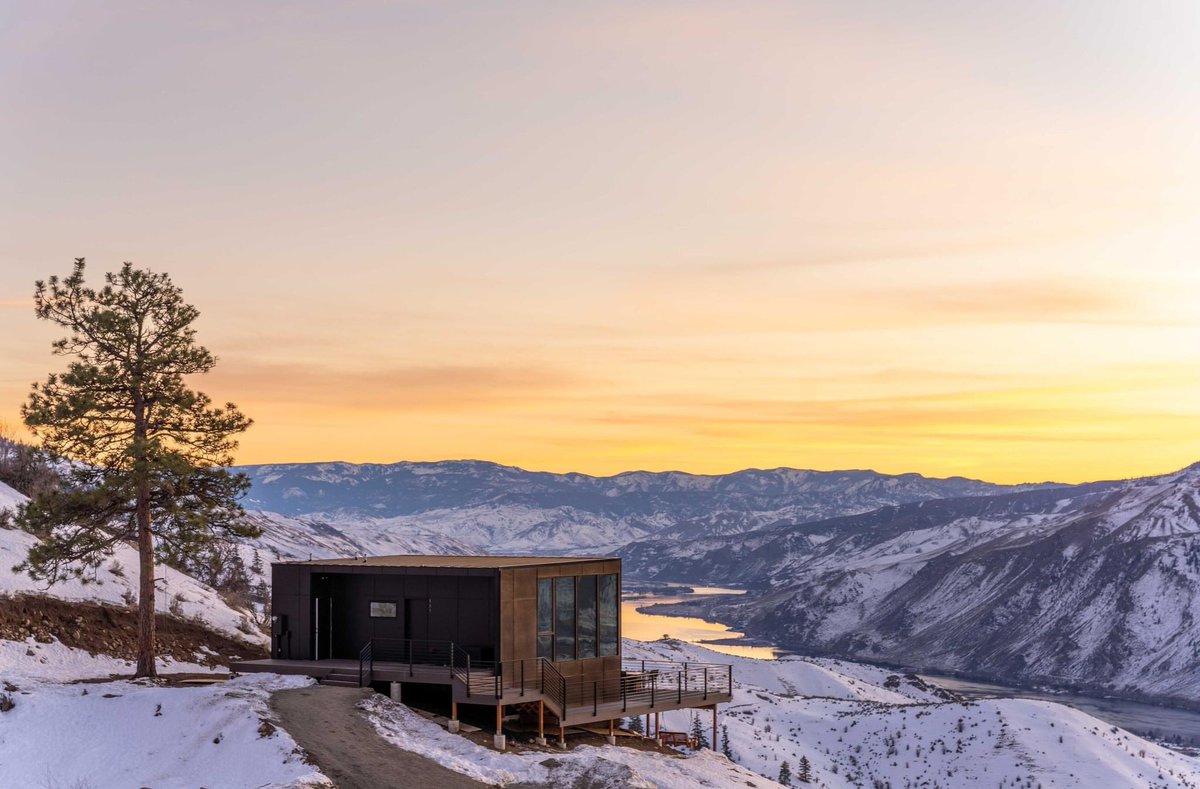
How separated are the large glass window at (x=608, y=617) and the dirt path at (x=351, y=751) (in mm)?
9862

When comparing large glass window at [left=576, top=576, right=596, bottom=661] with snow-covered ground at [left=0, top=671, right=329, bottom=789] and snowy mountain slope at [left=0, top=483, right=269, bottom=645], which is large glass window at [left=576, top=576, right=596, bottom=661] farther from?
snowy mountain slope at [left=0, top=483, right=269, bottom=645]

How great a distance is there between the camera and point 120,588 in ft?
144

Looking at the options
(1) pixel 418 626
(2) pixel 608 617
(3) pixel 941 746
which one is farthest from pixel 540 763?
(3) pixel 941 746

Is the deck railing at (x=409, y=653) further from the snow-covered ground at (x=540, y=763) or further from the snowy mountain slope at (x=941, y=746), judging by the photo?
the snowy mountain slope at (x=941, y=746)

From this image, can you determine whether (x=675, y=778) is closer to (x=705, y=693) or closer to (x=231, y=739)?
(x=705, y=693)

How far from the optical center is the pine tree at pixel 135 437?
118ft

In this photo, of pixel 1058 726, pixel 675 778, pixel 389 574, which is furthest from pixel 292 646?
pixel 1058 726

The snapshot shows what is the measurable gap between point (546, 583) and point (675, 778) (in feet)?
25.0

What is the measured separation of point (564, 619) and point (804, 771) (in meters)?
40.3

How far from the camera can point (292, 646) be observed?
40250 mm

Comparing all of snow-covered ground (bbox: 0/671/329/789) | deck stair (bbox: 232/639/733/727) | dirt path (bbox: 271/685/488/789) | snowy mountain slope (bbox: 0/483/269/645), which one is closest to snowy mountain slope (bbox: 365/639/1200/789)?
deck stair (bbox: 232/639/733/727)

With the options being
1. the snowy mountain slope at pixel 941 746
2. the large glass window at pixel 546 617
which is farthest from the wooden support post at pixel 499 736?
the snowy mountain slope at pixel 941 746

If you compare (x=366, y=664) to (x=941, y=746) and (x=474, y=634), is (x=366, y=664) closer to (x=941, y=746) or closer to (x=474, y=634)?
(x=474, y=634)

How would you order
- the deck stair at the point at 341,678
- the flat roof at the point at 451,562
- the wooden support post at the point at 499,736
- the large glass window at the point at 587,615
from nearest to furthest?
the wooden support post at the point at 499,736, the deck stair at the point at 341,678, the flat roof at the point at 451,562, the large glass window at the point at 587,615
